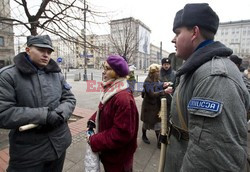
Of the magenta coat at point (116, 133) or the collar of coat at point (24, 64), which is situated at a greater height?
the collar of coat at point (24, 64)

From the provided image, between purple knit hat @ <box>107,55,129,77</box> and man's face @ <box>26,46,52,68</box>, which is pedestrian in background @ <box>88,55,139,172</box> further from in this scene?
man's face @ <box>26,46,52,68</box>

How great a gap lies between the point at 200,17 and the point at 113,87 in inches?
40.5

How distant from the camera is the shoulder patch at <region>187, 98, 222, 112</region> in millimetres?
810

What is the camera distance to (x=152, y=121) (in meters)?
3.49

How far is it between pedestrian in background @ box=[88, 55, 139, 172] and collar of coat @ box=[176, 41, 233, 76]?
0.73 meters

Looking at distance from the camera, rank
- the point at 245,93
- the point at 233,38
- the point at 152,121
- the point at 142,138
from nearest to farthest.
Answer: the point at 245,93
the point at 152,121
the point at 142,138
the point at 233,38

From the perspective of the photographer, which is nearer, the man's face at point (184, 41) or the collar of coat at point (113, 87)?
the man's face at point (184, 41)

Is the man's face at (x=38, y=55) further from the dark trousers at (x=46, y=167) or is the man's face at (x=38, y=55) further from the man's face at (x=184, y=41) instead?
the man's face at (x=184, y=41)

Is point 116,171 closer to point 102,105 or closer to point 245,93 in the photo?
point 102,105

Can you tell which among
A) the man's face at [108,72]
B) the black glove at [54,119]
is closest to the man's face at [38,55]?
the black glove at [54,119]

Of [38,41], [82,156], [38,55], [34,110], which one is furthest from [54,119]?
[82,156]

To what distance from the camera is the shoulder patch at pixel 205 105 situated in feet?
2.66

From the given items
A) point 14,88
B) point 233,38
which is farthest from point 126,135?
point 233,38

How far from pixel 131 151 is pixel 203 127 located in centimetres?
111
